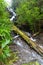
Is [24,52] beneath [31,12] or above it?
beneath

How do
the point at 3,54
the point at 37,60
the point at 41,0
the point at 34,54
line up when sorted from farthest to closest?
the point at 41,0, the point at 34,54, the point at 37,60, the point at 3,54

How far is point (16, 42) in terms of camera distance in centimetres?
1130

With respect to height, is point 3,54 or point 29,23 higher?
point 3,54

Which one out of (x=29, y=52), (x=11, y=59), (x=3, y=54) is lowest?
(x=29, y=52)

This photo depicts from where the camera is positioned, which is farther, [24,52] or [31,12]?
[31,12]

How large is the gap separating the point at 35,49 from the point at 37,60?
3.57 feet

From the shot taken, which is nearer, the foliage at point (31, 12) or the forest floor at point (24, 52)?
the forest floor at point (24, 52)

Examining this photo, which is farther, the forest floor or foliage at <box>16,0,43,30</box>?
foliage at <box>16,0,43,30</box>

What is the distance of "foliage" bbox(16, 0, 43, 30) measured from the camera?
1290cm

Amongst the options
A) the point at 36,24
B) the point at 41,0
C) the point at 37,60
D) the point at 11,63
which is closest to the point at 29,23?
the point at 36,24

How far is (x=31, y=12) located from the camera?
12906 mm

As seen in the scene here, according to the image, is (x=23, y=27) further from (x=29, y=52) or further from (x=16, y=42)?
(x=29, y=52)

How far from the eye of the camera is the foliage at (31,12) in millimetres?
12898

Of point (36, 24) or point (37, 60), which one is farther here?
point (36, 24)
